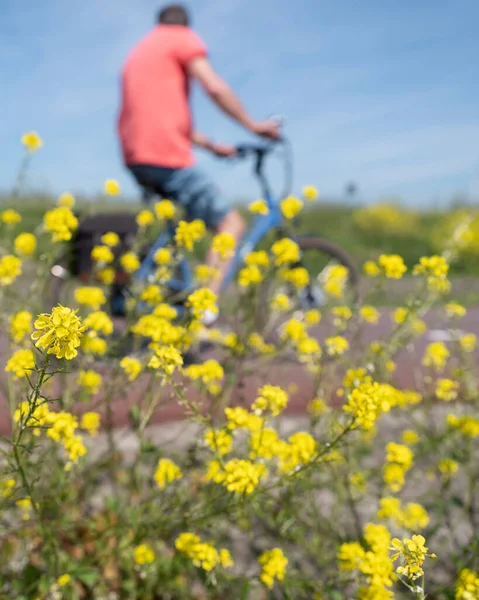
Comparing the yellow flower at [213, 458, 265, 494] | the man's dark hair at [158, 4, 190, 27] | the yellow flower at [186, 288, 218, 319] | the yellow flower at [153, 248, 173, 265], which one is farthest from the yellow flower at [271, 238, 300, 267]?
the man's dark hair at [158, 4, 190, 27]

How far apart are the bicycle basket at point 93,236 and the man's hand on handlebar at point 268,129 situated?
1.06m

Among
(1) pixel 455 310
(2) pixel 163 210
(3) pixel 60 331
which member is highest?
(3) pixel 60 331

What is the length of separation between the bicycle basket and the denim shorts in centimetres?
30

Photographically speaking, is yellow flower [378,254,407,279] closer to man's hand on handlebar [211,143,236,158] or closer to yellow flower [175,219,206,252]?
yellow flower [175,219,206,252]

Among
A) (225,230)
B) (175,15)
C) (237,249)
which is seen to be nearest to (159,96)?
(175,15)

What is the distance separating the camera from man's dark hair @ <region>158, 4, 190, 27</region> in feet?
10.9

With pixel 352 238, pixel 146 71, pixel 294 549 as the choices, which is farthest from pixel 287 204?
pixel 352 238

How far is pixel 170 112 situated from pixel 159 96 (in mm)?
116

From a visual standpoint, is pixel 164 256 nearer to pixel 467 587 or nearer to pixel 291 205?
pixel 291 205

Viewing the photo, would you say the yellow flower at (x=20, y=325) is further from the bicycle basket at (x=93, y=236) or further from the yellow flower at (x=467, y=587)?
the bicycle basket at (x=93, y=236)

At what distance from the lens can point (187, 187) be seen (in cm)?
346

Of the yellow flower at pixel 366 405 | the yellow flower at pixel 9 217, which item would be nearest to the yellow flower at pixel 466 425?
the yellow flower at pixel 366 405

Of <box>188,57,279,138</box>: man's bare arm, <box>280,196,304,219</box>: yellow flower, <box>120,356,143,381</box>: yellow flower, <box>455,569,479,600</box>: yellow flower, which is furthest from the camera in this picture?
<box>188,57,279,138</box>: man's bare arm

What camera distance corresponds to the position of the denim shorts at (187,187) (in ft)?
11.3
